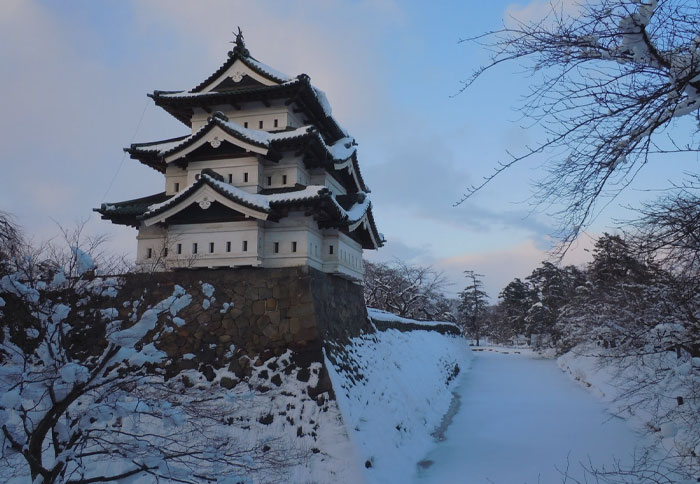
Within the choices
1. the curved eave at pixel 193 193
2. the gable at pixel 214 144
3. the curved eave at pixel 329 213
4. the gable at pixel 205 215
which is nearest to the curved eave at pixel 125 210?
the curved eave at pixel 193 193

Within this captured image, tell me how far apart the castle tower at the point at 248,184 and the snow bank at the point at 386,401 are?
A: 9.33ft

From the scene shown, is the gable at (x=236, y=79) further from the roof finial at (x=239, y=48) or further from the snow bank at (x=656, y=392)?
the snow bank at (x=656, y=392)

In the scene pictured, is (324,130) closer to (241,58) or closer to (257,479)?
(241,58)

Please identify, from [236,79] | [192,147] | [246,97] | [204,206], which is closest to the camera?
[204,206]

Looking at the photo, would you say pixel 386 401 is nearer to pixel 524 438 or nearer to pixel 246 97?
pixel 524 438

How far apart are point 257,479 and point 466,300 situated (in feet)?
189

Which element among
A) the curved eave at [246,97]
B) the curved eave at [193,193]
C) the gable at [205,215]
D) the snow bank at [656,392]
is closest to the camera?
the snow bank at [656,392]

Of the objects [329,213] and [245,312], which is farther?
[329,213]

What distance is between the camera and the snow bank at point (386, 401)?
29.7 ft

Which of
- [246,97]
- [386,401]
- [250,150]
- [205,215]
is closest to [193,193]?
[205,215]

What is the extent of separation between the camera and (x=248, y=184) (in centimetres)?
1234

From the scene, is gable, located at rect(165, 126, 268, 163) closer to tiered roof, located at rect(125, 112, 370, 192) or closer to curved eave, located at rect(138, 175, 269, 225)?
tiered roof, located at rect(125, 112, 370, 192)

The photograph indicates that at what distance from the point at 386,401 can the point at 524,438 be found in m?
3.87

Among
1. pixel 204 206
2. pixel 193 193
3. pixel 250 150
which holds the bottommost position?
pixel 204 206
